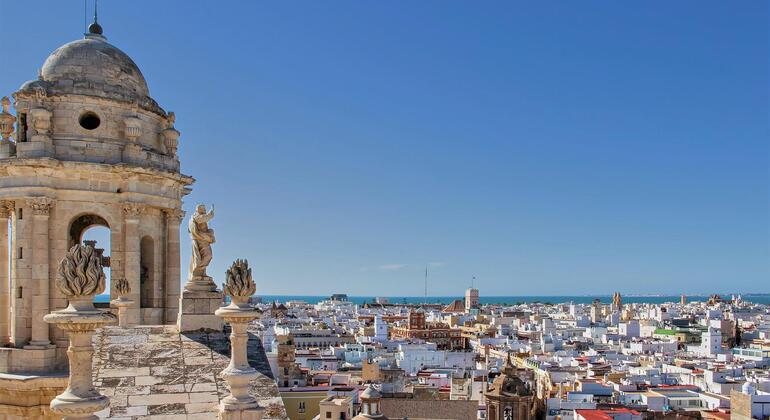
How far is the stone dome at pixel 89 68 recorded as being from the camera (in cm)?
1388

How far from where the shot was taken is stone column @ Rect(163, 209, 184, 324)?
14.7 meters

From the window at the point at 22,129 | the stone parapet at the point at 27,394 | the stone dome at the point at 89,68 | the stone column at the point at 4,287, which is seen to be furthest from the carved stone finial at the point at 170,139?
the stone parapet at the point at 27,394

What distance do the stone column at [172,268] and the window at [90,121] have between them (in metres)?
2.30

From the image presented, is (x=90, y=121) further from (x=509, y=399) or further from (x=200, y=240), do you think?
(x=509, y=399)

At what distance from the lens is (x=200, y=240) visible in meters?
10.8

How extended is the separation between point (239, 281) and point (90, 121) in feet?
24.5

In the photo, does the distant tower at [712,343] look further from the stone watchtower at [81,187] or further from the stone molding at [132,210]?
the stone molding at [132,210]

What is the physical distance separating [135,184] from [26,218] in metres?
2.02

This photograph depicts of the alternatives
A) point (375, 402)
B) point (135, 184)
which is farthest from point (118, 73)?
point (375, 402)

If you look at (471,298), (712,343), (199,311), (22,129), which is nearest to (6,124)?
(22,129)

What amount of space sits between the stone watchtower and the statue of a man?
339 centimetres

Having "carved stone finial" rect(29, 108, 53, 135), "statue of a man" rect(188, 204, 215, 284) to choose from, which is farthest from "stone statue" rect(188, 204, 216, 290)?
"carved stone finial" rect(29, 108, 53, 135)

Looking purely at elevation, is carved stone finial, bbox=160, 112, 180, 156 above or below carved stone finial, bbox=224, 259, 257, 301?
above

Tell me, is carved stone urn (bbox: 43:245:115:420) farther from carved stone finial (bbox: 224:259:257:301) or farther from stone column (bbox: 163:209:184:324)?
stone column (bbox: 163:209:184:324)
